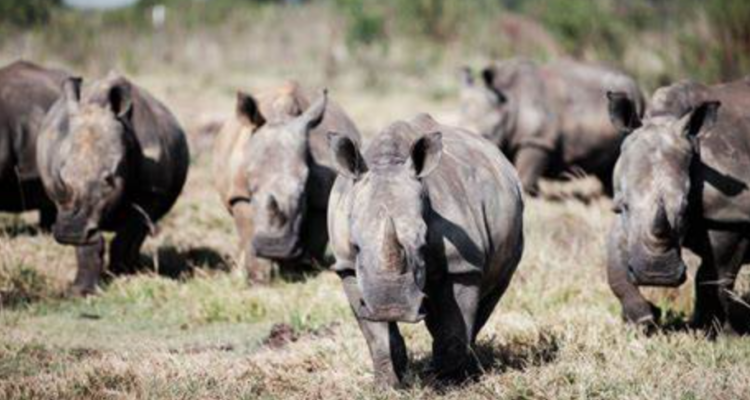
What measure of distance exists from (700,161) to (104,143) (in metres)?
4.53

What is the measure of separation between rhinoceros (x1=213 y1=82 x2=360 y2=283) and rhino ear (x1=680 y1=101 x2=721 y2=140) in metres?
→ 2.75

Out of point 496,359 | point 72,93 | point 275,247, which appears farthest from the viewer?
point 72,93

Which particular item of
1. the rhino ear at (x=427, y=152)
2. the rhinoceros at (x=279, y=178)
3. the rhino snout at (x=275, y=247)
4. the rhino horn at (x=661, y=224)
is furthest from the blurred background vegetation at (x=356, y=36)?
the rhino ear at (x=427, y=152)

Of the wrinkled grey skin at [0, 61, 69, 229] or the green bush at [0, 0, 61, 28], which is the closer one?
the wrinkled grey skin at [0, 61, 69, 229]

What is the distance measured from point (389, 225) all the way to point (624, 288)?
2450 millimetres

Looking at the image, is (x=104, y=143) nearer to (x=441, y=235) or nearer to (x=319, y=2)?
(x=441, y=235)

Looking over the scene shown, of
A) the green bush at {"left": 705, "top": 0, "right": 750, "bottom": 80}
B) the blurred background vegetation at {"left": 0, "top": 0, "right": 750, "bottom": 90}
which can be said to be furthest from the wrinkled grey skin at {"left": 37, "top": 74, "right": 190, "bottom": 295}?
the blurred background vegetation at {"left": 0, "top": 0, "right": 750, "bottom": 90}

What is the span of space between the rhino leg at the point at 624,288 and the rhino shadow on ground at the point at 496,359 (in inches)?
20.2

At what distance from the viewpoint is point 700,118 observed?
7281mm

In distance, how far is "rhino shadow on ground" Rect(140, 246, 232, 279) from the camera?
1041 cm

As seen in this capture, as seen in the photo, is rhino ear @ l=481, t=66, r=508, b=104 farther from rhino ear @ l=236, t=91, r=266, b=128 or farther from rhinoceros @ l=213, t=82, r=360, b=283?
rhino ear @ l=236, t=91, r=266, b=128

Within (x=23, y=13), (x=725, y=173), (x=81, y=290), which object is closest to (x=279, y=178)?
(x=81, y=290)

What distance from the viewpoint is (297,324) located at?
832 cm

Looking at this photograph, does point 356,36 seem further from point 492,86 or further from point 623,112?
point 623,112
